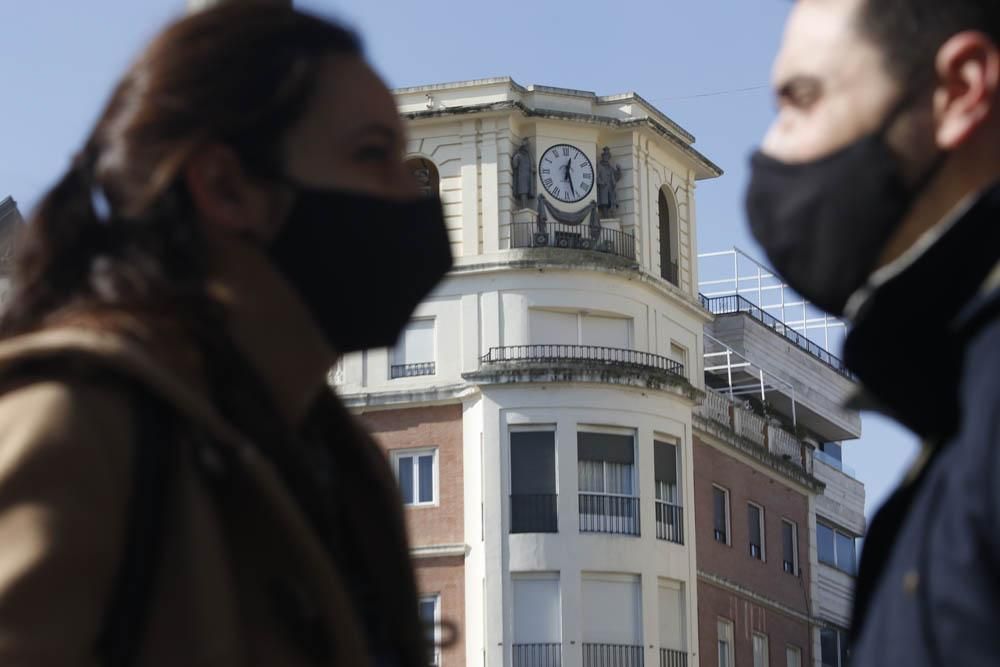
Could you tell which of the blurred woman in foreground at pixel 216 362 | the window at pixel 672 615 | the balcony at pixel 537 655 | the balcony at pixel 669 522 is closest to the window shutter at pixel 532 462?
the balcony at pixel 669 522

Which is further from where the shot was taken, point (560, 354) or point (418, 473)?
point (418, 473)

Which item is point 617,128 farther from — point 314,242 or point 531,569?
point 314,242

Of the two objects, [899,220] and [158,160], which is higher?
[158,160]

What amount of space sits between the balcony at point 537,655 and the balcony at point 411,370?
6.10 meters

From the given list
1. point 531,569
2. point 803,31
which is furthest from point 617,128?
point 803,31

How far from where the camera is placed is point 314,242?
139 inches

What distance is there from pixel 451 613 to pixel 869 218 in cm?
3892

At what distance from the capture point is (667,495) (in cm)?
4372

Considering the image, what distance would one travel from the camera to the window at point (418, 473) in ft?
140

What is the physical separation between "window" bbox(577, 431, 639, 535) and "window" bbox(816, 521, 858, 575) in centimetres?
1369

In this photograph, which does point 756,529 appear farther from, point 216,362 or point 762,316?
point 216,362

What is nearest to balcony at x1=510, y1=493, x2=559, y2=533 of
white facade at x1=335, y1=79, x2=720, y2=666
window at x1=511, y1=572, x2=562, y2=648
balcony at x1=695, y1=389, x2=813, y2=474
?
white facade at x1=335, y1=79, x2=720, y2=666

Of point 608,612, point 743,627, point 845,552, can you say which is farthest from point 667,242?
point 845,552

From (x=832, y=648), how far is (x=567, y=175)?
17.5m
